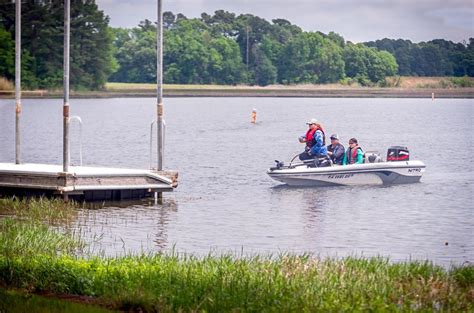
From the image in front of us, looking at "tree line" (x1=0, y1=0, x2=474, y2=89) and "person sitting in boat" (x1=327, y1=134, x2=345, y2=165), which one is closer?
"person sitting in boat" (x1=327, y1=134, x2=345, y2=165)

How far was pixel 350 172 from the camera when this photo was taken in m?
40.9

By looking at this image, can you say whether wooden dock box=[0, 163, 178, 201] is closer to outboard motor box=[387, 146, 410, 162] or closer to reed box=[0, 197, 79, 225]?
reed box=[0, 197, 79, 225]

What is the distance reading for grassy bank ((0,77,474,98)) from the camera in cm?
13438

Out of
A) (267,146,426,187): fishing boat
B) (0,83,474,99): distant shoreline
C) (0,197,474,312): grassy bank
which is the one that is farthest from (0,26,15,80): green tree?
(0,197,474,312): grassy bank

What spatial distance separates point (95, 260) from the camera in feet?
59.1

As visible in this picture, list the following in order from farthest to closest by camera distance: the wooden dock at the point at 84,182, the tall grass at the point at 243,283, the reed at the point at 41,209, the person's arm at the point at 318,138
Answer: the person's arm at the point at 318,138 → the wooden dock at the point at 84,182 → the reed at the point at 41,209 → the tall grass at the point at 243,283

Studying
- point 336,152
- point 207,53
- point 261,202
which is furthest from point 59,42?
point 261,202

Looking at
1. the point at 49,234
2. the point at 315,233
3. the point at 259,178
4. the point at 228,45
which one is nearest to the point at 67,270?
the point at 49,234

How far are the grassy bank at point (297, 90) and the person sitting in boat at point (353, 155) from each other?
81900 millimetres

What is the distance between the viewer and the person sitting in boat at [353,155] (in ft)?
133

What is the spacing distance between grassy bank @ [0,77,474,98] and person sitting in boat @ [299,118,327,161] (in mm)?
83271

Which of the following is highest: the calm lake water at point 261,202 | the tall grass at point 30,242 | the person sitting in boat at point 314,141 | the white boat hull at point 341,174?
the person sitting in boat at point 314,141

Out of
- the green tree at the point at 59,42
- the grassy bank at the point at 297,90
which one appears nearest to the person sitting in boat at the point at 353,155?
the green tree at the point at 59,42

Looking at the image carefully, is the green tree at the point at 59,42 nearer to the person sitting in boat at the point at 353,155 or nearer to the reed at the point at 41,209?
the person sitting in boat at the point at 353,155
